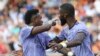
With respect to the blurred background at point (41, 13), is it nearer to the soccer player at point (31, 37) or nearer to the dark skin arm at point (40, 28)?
the soccer player at point (31, 37)

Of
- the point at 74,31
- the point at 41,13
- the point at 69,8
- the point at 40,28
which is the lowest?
the point at 74,31

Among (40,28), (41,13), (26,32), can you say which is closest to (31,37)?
(26,32)

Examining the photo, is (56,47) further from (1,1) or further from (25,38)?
(1,1)

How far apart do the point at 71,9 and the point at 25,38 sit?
896mm

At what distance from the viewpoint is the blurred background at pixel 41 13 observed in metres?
15.4

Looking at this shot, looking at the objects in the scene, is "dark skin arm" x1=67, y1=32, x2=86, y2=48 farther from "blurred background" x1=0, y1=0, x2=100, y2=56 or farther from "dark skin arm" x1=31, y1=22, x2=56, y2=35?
"blurred background" x1=0, y1=0, x2=100, y2=56

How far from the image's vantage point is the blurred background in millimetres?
15359

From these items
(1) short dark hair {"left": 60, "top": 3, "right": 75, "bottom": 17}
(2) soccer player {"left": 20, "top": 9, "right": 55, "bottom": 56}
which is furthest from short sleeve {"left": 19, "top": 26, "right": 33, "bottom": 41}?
(1) short dark hair {"left": 60, "top": 3, "right": 75, "bottom": 17}

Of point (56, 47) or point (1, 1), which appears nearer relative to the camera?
point (56, 47)

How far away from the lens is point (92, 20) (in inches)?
650

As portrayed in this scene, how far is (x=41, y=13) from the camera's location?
16531mm

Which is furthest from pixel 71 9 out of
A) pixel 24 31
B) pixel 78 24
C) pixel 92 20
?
pixel 92 20

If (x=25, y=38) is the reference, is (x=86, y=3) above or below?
above

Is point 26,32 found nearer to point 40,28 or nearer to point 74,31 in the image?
point 40,28
